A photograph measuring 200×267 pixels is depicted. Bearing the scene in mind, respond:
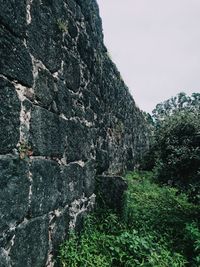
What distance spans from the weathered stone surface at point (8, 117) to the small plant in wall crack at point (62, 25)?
1.31 metres

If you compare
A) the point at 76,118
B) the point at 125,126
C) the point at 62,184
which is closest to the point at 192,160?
the point at 76,118

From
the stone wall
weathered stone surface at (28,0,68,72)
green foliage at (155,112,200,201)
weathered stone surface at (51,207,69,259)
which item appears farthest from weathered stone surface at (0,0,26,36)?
green foliage at (155,112,200,201)

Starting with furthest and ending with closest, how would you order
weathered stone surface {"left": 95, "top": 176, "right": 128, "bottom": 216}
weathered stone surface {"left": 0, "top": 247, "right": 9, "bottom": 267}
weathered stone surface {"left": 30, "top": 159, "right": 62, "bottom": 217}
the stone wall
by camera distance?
weathered stone surface {"left": 95, "top": 176, "right": 128, "bottom": 216} → weathered stone surface {"left": 30, "top": 159, "right": 62, "bottom": 217} → the stone wall → weathered stone surface {"left": 0, "top": 247, "right": 9, "bottom": 267}

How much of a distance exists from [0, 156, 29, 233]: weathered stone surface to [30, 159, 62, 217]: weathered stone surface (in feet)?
0.49

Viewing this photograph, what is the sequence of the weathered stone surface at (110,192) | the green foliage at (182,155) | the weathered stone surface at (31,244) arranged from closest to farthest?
the weathered stone surface at (31,244) < the weathered stone surface at (110,192) < the green foliage at (182,155)

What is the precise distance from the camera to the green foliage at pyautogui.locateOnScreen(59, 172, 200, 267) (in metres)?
3.68

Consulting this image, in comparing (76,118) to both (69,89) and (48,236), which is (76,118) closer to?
(69,89)

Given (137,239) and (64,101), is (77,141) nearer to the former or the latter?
(64,101)

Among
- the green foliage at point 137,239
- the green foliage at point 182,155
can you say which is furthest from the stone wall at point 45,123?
the green foliage at point 182,155

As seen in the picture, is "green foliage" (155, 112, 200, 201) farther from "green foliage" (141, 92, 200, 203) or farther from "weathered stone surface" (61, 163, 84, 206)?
"weathered stone surface" (61, 163, 84, 206)

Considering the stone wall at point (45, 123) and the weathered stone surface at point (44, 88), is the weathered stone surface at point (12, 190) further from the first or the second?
the weathered stone surface at point (44, 88)

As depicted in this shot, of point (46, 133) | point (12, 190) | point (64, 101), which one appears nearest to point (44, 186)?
point (46, 133)

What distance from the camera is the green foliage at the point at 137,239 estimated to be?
12.1ft

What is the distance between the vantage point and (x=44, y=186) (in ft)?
10.1
